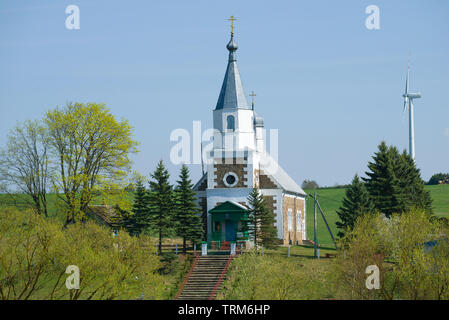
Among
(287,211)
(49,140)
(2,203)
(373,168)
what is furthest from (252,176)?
(2,203)

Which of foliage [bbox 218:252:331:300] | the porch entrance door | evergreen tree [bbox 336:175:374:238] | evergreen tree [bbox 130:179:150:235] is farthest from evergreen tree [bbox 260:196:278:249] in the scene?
evergreen tree [bbox 130:179:150:235]

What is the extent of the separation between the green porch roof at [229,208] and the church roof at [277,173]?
16.1ft

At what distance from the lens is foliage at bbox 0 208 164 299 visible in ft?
126

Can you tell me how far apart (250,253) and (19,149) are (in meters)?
20.3

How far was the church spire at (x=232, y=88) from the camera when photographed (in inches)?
2309

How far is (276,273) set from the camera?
38.2m

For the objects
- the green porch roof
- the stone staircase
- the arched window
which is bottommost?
the stone staircase

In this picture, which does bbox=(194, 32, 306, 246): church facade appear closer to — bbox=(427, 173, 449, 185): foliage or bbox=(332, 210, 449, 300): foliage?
bbox=(332, 210, 449, 300): foliage

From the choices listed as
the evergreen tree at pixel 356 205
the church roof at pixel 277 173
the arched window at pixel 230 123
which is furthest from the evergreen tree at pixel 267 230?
the arched window at pixel 230 123

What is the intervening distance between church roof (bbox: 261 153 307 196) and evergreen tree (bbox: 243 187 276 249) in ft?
17.6

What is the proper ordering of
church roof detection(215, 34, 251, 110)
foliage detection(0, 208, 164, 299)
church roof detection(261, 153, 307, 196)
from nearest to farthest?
1. foliage detection(0, 208, 164, 299)
2. church roof detection(215, 34, 251, 110)
3. church roof detection(261, 153, 307, 196)

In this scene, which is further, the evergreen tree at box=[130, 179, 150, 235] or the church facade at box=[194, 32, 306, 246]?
the church facade at box=[194, 32, 306, 246]

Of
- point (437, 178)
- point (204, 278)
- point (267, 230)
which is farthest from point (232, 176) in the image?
point (437, 178)
